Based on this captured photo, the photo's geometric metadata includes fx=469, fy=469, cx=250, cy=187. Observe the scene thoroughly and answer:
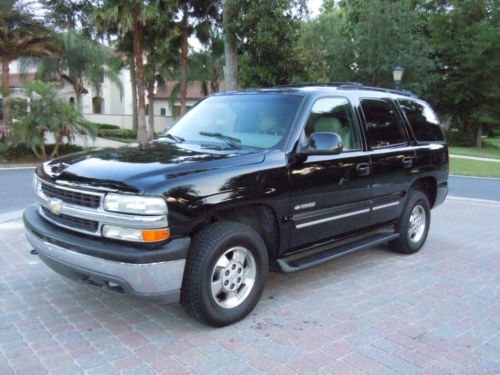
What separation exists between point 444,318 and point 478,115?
115 feet

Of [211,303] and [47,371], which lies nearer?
[47,371]

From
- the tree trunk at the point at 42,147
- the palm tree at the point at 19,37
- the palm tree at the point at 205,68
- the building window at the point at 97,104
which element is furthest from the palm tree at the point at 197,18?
the building window at the point at 97,104

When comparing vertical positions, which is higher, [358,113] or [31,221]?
[358,113]

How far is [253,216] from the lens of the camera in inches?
157

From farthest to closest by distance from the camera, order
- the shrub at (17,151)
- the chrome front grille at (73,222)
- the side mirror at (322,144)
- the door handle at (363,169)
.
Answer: the shrub at (17,151), the door handle at (363,169), the side mirror at (322,144), the chrome front grille at (73,222)

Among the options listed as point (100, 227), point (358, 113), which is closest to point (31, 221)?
point (100, 227)

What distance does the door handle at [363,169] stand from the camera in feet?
15.6

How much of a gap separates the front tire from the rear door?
1.81 m

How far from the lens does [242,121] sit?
459 centimetres

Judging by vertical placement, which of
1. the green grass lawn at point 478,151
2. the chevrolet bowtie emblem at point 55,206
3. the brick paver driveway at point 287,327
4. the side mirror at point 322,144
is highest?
the side mirror at point 322,144

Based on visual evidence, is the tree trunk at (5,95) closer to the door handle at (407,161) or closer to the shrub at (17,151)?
the shrub at (17,151)

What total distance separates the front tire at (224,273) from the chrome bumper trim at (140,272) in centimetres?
15

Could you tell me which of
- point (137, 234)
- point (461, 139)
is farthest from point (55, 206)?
point (461, 139)

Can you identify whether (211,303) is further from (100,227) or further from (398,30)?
(398,30)
